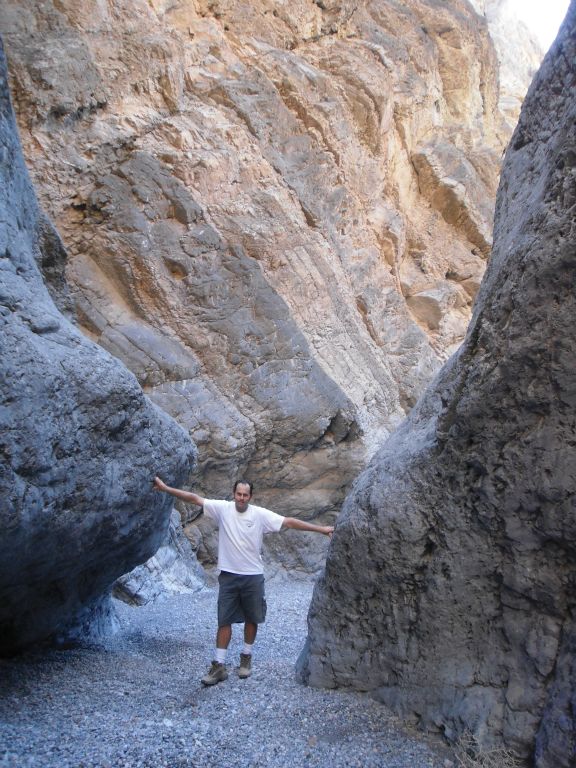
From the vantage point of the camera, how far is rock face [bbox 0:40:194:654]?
13.3 ft

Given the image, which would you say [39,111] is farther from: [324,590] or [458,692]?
[458,692]

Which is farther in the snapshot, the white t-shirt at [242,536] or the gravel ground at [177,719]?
the white t-shirt at [242,536]

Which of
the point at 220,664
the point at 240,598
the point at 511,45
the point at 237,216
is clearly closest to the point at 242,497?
the point at 240,598

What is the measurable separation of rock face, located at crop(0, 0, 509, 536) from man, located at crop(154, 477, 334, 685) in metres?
6.68

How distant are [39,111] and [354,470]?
9.39 m

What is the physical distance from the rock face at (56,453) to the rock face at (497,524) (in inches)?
74.7

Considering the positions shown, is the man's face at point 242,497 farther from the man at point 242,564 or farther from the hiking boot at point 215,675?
the hiking boot at point 215,675

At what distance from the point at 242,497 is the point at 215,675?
4.52 ft

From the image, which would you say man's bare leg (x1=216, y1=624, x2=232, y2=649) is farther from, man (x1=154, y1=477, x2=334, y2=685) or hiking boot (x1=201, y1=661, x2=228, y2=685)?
hiking boot (x1=201, y1=661, x2=228, y2=685)

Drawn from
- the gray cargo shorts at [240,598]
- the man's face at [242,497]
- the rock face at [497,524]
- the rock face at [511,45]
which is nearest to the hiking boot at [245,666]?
the gray cargo shorts at [240,598]

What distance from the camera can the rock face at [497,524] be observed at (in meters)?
3.34

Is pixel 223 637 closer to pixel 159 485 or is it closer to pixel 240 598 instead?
pixel 240 598

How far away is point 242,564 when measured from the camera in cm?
493

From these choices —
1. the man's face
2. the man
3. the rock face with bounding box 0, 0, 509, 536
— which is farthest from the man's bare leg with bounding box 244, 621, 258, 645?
the rock face with bounding box 0, 0, 509, 536
